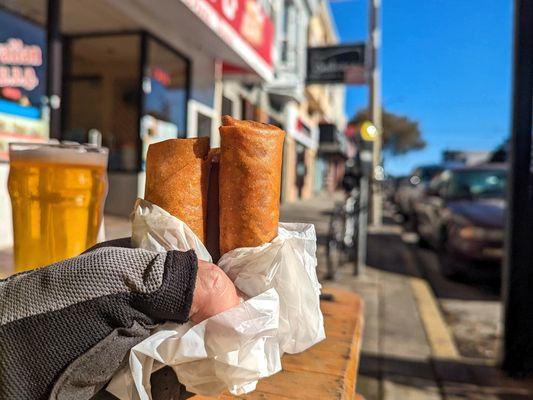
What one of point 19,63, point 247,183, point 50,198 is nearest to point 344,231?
point 19,63

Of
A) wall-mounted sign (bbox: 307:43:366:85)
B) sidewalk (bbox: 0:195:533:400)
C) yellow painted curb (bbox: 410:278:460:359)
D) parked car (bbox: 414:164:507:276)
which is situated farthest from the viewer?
wall-mounted sign (bbox: 307:43:366:85)

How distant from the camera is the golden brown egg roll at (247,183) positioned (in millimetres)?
936

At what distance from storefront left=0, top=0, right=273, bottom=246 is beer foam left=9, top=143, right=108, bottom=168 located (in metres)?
3.72

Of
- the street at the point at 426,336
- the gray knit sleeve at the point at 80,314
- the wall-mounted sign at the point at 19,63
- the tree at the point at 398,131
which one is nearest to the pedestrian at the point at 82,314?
the gray knit sleeve at the point at 80,314

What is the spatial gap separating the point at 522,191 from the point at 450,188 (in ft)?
13.8

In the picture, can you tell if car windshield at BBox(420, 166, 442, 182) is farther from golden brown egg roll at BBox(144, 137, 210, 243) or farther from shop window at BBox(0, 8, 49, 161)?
Result: golden brown egg roll at BBox(144, 137, 210, 243)

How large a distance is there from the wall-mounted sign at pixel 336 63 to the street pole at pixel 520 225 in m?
6.72

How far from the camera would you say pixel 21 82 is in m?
4.90

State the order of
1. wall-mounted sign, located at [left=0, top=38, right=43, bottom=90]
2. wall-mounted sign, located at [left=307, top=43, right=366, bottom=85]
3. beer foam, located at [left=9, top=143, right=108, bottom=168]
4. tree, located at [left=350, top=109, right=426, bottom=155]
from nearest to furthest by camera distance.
A: 1. beer foam, located at [left=9, top=143, right=108, bottom=168]
2. wall-mounted sign, located at [left=0, top=38, right=43, bottom=90]
3. wall-mounted sign, located at [left=307, top=43, right=366, bottom=85]
4. tree, located at [left=350, top=109, right=426, bottom=155]

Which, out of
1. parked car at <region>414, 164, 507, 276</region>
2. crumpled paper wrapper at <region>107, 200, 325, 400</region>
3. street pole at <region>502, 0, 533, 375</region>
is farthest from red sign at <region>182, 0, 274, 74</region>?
crumpled paper wrapper at <region>107, 200, 325, 400</region>

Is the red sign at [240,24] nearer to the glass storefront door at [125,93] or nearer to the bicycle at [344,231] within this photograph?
the glass storefront door at [125,93]

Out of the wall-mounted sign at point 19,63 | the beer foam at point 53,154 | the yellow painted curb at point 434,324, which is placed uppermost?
the wall-mounted sign at point 19,63

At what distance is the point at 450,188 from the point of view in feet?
24.1

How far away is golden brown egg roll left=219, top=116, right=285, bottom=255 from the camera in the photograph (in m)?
0.94
